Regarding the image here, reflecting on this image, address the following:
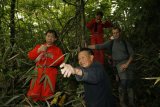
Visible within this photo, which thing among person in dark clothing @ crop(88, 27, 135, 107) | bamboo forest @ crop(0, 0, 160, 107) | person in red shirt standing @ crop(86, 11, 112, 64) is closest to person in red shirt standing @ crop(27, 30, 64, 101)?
bamboo forest @ crop(0, 0, 160, 107)

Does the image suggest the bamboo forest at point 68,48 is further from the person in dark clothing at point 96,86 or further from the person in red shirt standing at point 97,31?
the person in red shirt standing at point 97,31

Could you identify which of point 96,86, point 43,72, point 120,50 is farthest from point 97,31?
point 96,86

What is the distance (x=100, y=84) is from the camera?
343 centimetres

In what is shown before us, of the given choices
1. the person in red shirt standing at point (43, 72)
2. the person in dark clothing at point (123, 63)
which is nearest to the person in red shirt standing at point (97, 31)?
the person in dark clothing at point (123, 63)

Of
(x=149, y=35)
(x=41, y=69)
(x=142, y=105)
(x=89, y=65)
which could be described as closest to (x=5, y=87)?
(x=41, y=69)

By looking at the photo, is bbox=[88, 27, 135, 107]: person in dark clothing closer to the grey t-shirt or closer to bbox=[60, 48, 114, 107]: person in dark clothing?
the grey t-shirt

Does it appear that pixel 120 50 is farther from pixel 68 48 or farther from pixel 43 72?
pixel 43 72

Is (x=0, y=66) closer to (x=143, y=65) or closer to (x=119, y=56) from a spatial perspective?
(x=119, y=56)

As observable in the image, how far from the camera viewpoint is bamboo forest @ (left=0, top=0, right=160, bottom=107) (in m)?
4.66

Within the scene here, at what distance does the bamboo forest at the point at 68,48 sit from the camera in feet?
15.3

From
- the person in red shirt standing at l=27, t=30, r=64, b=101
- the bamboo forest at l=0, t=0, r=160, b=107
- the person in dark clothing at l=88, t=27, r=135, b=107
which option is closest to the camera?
the person in red shirt standing at l=27, t=30, r=64, b=101

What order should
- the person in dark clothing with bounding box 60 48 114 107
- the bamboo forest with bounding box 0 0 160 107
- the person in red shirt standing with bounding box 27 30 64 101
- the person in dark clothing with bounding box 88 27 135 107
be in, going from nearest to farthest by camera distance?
1. the person in dark clothing with bounding box 60 48 114 107
2. the person in red shirt standing with bounding box 27 30 64 101
3. the bamboo forest with bounding box 0 0 160 107
4. the person in dark clothing with bounding box 88 27 135 107

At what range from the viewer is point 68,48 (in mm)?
5238

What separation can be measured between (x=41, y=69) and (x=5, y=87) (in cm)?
66
